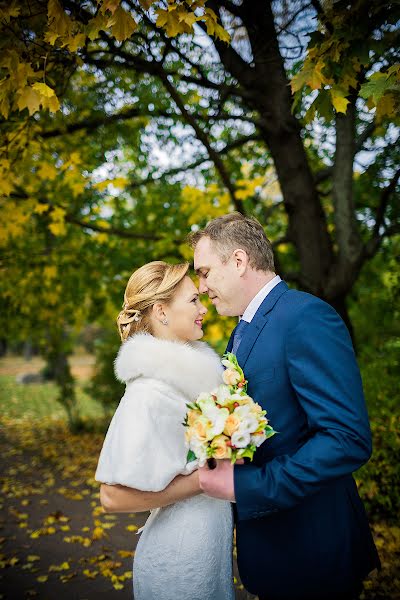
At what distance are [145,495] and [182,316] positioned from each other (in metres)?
0.89

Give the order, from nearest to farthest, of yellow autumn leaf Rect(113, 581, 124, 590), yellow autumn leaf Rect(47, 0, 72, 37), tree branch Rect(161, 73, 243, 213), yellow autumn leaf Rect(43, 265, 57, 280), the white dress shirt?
the white dress shirt
yellow autumn leaf Rect(47, 0, 72, 37)
tree branch Rect(161, 73, 243, 213)
yellow autumn leaf Rect(113, 581, 124, 590)
yellow autumn leaf Rect(43, 265, 57, 280)

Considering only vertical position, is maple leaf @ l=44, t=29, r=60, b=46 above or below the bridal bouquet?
above

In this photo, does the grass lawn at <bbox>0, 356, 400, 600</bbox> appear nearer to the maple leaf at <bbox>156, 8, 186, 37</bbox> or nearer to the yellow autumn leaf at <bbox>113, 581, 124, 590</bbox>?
the yellow autumn leaf at <bbox>113, 581, 124, 590</bbox>

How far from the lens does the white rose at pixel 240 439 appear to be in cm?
153

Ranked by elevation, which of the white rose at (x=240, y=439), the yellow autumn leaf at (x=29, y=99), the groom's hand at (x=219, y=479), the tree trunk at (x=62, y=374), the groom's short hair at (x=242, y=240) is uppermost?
the yellow autumn leaf at (x=29, y=99)

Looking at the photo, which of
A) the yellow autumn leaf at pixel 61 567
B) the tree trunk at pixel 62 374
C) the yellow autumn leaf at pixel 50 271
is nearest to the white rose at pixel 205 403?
the yellow autumn leaf at pixel 61 567

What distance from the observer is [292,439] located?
6.02 ft

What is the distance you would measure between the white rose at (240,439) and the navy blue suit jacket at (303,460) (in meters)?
0.18

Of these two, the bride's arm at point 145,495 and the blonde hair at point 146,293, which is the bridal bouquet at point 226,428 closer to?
the bride's arm at point 145,495

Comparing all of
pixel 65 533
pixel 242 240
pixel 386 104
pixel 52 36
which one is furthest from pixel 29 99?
pixel 65 533

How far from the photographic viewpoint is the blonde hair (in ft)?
7.57

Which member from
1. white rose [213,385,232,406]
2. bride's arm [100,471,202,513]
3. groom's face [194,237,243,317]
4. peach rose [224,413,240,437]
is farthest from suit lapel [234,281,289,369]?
bride's arm [100,471,202,513]

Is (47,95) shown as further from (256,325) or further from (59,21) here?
(256,325)

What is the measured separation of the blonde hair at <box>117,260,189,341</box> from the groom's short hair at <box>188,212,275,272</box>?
30cm
